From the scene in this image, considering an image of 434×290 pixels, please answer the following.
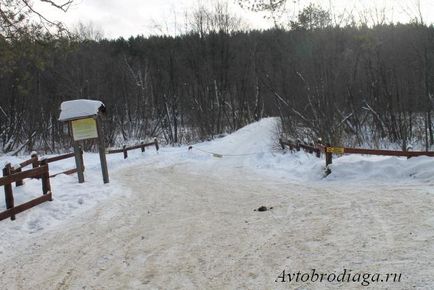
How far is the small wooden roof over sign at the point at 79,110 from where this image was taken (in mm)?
14719

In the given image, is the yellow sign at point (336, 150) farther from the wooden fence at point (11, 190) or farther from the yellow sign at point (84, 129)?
the wooden fence at point (11, 190)

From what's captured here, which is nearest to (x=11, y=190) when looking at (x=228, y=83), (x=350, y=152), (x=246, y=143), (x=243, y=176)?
(x=243, y=176)

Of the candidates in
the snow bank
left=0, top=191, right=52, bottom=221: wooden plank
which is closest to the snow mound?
the snow bank

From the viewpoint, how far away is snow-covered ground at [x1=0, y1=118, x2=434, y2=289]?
5695mm

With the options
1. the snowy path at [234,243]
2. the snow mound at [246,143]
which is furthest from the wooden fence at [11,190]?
the snow mound at [246,143]

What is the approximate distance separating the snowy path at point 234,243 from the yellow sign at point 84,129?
168 inches

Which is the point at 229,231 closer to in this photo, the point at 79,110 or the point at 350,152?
the point at 350,152

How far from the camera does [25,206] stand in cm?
997

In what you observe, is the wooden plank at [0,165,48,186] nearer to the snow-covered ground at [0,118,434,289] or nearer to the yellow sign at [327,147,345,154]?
the snow-covered ground at [0,118,434,289]

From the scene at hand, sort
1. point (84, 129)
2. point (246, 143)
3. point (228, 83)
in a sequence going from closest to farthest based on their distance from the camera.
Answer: point (84, 129), point (246, 143), point (228, 83)

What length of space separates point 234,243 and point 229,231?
0.79m

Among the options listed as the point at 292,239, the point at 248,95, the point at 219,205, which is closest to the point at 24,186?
the point at 219,205

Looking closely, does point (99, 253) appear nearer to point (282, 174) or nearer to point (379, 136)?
point (282, 174)

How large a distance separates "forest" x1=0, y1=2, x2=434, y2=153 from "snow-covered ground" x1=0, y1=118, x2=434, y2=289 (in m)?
6.08
